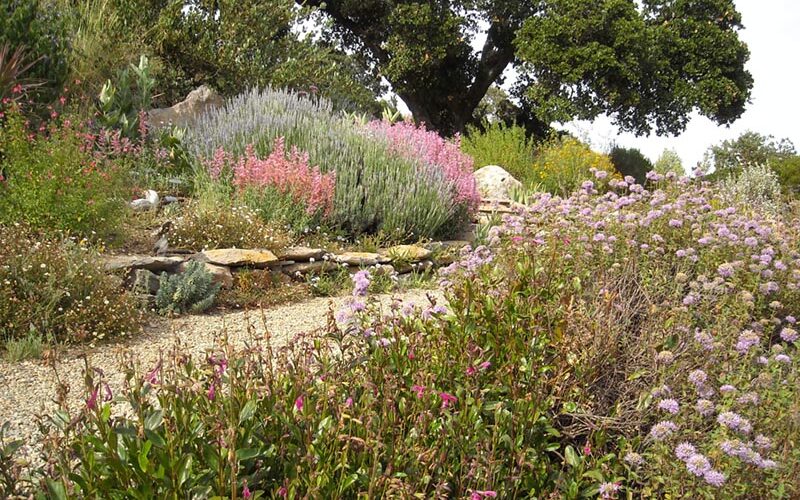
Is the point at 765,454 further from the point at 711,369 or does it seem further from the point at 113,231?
the point at 113,231

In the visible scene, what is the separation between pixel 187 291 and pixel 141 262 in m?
0.51

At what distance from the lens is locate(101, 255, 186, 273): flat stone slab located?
5.31m

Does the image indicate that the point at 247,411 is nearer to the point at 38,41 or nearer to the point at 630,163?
the point at 38,41

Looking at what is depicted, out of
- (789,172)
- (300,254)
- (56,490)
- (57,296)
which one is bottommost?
(57,296)

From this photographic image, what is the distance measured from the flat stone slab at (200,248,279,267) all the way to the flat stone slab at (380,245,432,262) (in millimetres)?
1256

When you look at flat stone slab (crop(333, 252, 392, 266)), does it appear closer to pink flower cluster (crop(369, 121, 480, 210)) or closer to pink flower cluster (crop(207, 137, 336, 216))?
pink flower cluster (crop(207, 137, 336, 216))

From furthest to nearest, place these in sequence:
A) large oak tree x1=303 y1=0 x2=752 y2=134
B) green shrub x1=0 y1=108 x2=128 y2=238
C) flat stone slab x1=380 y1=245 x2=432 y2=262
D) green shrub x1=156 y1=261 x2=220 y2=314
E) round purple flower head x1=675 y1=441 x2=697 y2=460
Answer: large oak tree x1=303 y1=0 x2=752 y2=134
flat stone slab x1=380 y1=245 x2=432 y2=262
green shrub x1=0 y1=108 x2=128 y2=238
green shrub x1=156 y1=261 x2=220 y2=314
round purple flower head x1=675 y1=441 x2=697 y2=460

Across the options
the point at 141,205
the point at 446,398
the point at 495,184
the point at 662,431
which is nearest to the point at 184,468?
the point at 446,398

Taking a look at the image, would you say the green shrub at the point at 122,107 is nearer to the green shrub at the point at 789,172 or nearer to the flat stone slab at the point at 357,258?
the flat stone slab at the point at 357,258

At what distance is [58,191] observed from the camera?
5.59 meters

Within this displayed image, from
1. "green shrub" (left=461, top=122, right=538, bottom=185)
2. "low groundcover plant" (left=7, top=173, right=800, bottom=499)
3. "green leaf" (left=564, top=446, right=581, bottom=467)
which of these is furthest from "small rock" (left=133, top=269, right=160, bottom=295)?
"green shrub" (left=461, top=122, right=538, bottom=185)

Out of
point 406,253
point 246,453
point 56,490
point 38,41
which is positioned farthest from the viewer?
point 38,41

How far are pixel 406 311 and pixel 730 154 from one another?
28.8 m

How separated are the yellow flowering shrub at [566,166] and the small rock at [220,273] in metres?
7.00
